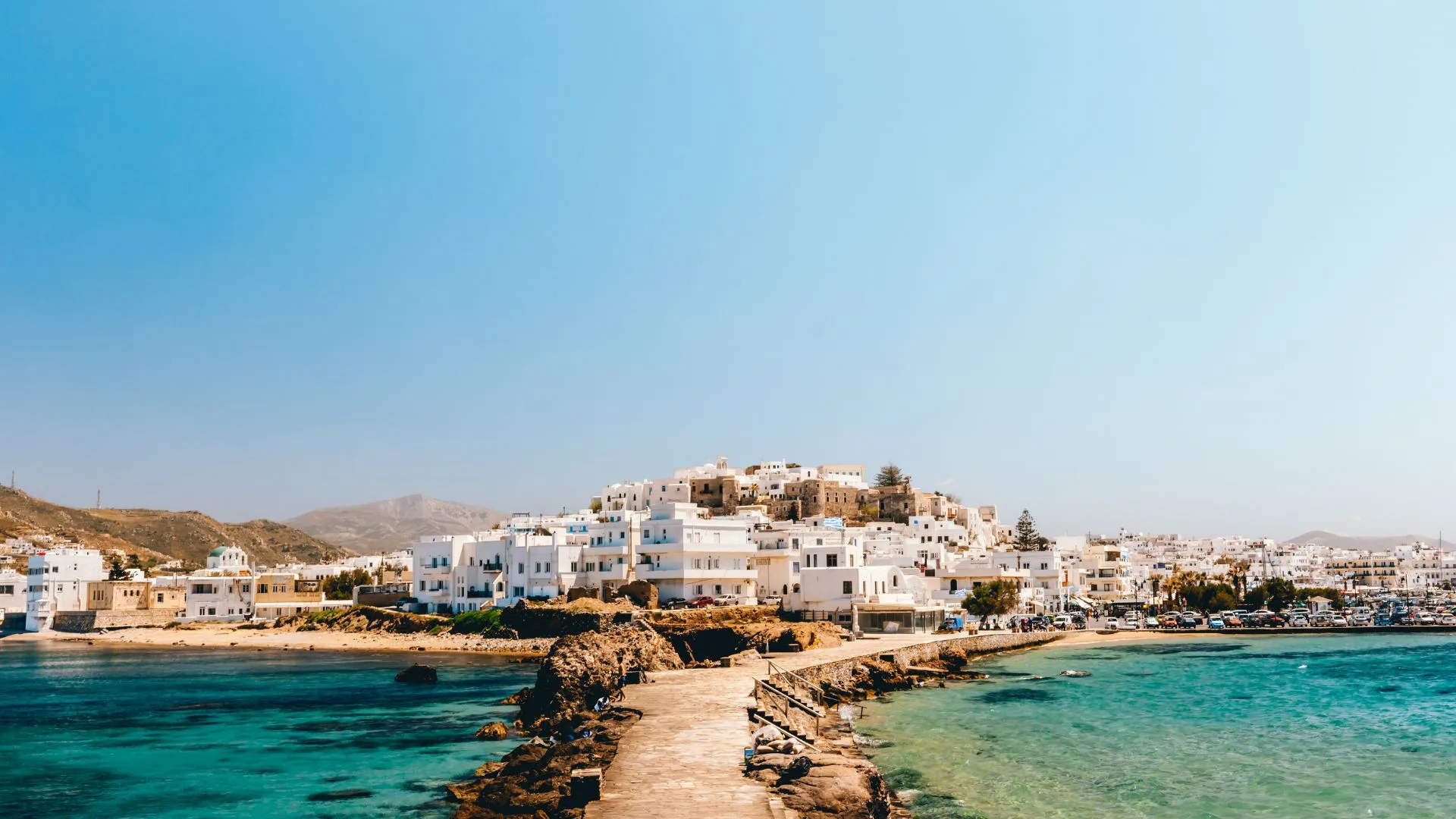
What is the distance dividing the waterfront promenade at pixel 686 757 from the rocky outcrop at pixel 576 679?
123 cm

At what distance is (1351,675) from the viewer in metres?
47.6

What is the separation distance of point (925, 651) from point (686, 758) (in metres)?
30.2

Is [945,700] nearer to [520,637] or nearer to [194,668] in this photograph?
[520,637]

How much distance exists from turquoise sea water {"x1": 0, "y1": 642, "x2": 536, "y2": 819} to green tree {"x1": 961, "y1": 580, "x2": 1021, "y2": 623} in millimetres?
29996

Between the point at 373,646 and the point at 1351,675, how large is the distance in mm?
51462

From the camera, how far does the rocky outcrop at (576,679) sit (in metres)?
30.0

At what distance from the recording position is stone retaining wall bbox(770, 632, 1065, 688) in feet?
120

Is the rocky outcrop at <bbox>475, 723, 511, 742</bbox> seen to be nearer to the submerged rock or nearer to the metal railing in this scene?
the submerged rock

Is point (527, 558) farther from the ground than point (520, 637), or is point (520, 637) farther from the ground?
point (527, 558)

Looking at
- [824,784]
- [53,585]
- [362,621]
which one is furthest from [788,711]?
[53,585]

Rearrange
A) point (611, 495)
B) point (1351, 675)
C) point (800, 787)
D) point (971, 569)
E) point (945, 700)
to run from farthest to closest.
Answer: point (611, 495) → point (971, 569) → point (1351, 675) → point (945, 700) → point (800, 787)

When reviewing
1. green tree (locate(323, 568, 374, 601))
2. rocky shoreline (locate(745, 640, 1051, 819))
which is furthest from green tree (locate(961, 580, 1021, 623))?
green tree (locate(323, 568, 374, 601))

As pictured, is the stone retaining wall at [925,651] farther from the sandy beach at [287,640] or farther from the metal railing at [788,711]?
the sandy beach at [287,640]

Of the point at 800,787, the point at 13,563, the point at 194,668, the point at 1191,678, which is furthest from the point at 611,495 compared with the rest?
the point at 800,787
